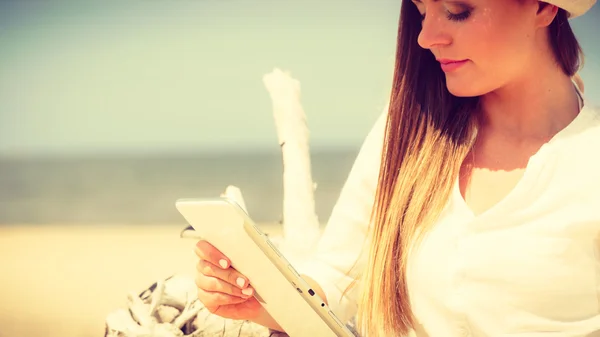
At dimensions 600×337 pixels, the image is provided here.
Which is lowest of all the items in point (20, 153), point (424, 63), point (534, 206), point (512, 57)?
point (534, 206)

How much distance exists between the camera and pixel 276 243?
2.83 metres

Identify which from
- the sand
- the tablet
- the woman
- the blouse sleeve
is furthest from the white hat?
the sand

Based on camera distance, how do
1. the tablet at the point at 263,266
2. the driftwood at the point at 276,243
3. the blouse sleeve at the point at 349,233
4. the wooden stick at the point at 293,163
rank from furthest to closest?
the wooden stick at the point at 293,163
the driftwood at the point at 276,243
the blouse sleeve at the point at 349,233
the tablet at the point at 263,266

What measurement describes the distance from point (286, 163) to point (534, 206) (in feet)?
5.78

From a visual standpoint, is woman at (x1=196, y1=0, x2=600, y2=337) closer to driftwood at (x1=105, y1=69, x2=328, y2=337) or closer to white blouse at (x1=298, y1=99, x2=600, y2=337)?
white blouse at (x1=298, y1=99, x2=600, y2=337)

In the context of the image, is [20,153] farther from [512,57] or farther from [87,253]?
[512,57]

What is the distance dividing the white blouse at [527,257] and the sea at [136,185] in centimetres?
650

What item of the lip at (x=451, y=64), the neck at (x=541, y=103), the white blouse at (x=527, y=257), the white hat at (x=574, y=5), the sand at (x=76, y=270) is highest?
the sand at (x=76, y=270)

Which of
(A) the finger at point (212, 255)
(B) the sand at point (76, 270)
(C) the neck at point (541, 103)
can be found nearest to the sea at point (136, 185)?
(B) the sand at point (76, 270)

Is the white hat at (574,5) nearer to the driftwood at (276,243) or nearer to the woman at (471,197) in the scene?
the woman at (471,197)

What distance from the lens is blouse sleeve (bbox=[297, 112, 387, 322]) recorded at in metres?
1.53

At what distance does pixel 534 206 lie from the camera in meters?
1.28

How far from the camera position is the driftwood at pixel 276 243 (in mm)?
2084

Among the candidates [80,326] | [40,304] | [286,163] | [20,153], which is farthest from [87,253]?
[20,153]
